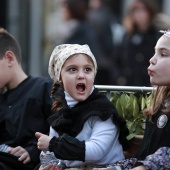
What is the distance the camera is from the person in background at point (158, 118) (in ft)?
15.4

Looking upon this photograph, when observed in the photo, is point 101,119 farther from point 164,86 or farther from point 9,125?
point 9,125

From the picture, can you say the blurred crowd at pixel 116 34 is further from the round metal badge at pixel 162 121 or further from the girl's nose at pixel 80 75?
the round metal badge at pixel 162 121

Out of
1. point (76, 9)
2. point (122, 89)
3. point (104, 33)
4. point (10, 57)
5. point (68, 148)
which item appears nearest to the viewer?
point (68, 148)

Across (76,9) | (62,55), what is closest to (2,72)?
(62,55)

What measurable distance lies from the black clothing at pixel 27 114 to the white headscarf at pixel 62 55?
0.47 meters

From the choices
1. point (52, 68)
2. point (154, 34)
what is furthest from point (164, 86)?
point (154, 34)

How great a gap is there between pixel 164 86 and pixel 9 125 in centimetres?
138

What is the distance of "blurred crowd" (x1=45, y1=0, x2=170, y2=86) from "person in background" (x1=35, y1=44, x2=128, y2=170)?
16.7ft

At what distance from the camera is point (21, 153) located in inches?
227

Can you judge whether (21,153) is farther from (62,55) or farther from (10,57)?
(62,55)

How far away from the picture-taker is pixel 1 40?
19.7 feet

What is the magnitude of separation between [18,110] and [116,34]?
24.6 feet

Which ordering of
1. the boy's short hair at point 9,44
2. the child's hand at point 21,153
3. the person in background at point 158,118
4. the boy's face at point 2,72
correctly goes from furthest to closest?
the boy's short hair at point 9,44
the boy's face at point 2,72
the child's hand at point 21,153
the person in background at point 158,118

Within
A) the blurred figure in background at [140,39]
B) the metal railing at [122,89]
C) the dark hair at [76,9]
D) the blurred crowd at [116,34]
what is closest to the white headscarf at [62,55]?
the metal railing at [122,89]
